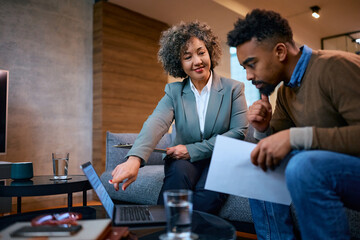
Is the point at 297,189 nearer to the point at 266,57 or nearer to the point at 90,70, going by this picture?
the point at 266,57

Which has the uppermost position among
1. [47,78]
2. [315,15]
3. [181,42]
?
[315,15]

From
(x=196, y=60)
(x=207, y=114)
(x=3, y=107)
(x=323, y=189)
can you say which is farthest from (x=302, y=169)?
(x=3, y=107)

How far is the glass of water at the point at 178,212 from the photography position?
2.21 ft

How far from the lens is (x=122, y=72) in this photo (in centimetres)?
378

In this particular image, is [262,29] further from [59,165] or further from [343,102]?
[59,165]

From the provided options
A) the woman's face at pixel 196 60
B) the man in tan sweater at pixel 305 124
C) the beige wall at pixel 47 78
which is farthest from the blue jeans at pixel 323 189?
the beige wall at pixel 47 78

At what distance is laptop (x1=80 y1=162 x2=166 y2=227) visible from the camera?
0.88 metres

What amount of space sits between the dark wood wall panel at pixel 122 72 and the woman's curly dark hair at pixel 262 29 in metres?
2.72

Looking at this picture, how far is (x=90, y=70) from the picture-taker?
143 inches

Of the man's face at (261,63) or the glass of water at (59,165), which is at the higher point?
the man's face at (261,63)

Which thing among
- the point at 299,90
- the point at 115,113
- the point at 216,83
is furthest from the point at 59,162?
the point at 115,113

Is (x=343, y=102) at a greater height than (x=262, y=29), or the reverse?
(x=262, y=29)

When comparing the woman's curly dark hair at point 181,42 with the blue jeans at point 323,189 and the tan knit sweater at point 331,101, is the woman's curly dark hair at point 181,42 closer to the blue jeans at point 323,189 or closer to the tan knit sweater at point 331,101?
the tan knit sweater at point 331,101

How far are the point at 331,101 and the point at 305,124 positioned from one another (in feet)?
0.36
